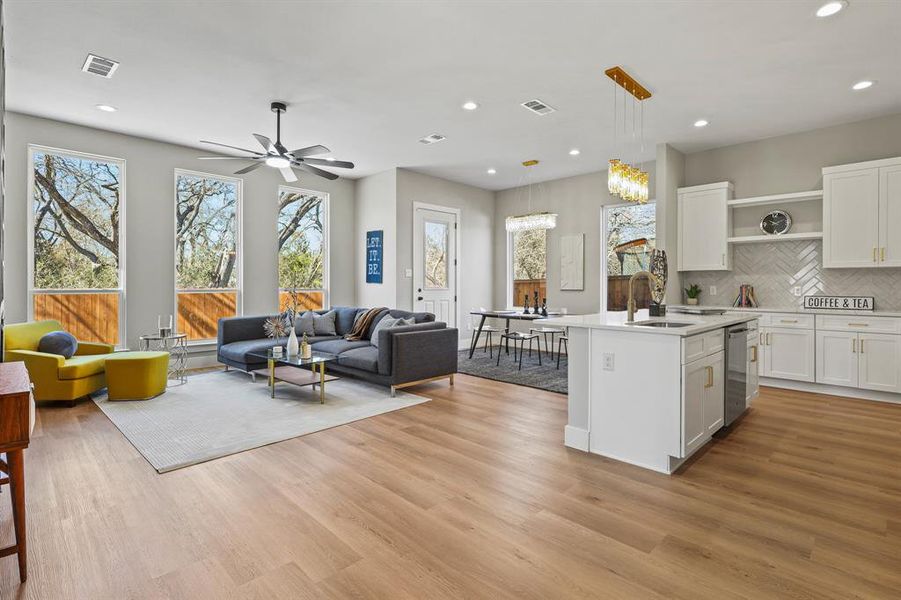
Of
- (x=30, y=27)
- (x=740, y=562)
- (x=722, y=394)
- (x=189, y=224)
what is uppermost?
(x=30, y=27)

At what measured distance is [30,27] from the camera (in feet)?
10.3

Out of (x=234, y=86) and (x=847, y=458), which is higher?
(x=234, y=86)

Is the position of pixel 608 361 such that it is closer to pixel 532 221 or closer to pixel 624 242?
pixel 532 221

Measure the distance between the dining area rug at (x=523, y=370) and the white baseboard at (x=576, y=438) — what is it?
165 centimetres

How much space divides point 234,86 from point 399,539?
398 centimetres

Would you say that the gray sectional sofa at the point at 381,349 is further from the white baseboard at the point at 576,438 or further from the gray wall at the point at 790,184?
the gray wall at the point at 790,184

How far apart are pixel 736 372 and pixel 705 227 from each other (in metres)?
2.68

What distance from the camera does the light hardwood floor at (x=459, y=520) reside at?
1784mm

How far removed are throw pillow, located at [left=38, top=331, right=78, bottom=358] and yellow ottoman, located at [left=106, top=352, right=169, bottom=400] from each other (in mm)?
363

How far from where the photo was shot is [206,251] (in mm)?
6242

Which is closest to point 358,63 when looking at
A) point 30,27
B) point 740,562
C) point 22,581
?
point 30,27

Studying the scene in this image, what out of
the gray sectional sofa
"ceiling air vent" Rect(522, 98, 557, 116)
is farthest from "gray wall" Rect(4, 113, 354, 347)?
"ceiling air vent" Rect(522, 98, 557, 116)

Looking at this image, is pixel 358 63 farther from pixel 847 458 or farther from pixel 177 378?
pixel 847 458

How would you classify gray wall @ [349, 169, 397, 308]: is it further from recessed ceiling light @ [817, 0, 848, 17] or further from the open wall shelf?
recessed ceiling light @ [817, 0, 848, 17]
